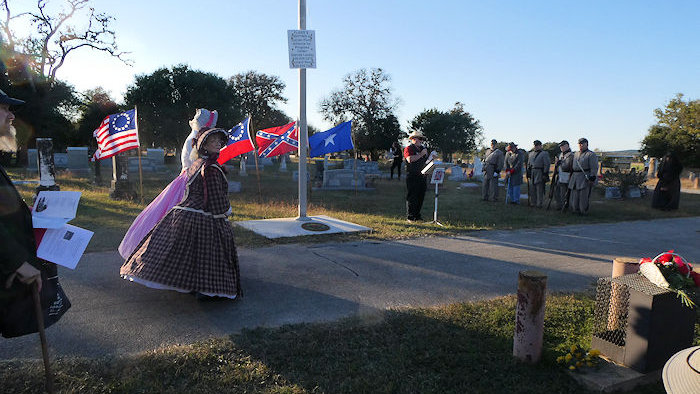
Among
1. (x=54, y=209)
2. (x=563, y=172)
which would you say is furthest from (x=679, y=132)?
(x=54, y=209)

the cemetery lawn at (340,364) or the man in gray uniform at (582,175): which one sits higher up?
the man in gray uniform at (582,175)

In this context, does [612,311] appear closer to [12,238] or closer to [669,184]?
[12,238]

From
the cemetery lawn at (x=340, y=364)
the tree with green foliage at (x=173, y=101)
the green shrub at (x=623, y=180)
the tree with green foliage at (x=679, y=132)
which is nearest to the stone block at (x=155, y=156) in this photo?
the tree with green foliage at (x=173, y=101)

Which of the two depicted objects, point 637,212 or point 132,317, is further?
point 637,212

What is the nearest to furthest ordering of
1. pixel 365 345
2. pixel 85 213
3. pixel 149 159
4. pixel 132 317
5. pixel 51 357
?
pixel 51 357
pixel 365 345
pixel 132 317
pixel 85 213
pixel 149 159

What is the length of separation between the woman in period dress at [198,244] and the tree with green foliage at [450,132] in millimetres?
36147

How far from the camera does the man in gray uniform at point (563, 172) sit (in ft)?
39.2

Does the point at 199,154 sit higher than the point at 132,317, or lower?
higher

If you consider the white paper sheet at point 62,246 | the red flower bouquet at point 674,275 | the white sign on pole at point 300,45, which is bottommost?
the red flower bouquet at point 674,275

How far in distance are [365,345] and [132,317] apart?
2.10 m

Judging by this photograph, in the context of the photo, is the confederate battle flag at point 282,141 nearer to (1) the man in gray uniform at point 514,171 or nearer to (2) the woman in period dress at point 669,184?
(1) the man in gray uniform at point 514,171

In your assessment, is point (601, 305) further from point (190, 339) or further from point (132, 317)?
point (132, 317)

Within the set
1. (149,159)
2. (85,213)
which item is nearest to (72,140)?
(149,159)

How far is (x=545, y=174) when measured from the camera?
12984 mm
